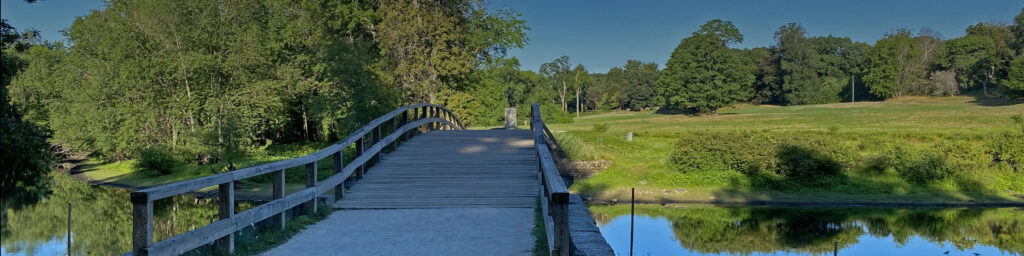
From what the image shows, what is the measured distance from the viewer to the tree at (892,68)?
82312 millimetres

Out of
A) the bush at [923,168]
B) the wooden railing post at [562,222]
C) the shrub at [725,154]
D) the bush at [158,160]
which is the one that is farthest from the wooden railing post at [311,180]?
the bush at [923,168]

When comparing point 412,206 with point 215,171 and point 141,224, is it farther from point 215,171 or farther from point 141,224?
point 215,171

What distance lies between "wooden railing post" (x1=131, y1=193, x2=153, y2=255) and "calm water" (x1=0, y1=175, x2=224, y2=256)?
11.6m

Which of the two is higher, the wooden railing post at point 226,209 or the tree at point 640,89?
the tree at point 640,89

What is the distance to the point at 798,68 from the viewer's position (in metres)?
88.2

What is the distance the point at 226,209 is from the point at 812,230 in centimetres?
1798

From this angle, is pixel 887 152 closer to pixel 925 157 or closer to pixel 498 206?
pixel 925 157

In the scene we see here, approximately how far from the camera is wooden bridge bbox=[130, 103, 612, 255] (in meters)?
4.81

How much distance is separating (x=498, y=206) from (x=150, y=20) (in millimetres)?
25446

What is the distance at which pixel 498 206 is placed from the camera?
8219mm

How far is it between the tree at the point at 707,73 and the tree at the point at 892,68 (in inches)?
940

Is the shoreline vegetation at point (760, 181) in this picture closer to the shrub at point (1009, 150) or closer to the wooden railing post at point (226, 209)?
the shrub at point (1009, 150)

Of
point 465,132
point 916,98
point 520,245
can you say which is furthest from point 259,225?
point 916,98

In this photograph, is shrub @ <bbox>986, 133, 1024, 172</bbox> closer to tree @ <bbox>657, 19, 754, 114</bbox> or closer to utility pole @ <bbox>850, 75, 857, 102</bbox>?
tree @ <bbox>657, 19, 754, 114</bbox>
